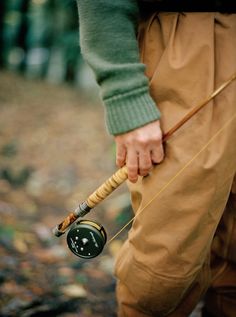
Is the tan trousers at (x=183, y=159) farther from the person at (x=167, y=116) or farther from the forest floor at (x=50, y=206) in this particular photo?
the forest floor at (x=50, y=206)

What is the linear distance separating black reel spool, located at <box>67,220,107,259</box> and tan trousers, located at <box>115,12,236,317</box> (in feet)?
0.50

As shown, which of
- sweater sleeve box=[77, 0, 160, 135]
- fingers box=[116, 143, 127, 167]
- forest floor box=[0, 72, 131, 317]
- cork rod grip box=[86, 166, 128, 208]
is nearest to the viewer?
sweater sleeve box=[77, 0, 160, 135]

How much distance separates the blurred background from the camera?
101 inches

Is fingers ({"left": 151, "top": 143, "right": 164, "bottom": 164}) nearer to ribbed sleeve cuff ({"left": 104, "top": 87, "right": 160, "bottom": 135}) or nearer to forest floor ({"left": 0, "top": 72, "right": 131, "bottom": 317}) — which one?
ribbed sleeve cuff ({"left": 104, "top": 87, "right": 160, "bottom": 135})

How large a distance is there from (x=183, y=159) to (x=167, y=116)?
0.65 feet

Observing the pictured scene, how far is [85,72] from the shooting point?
1277 cm

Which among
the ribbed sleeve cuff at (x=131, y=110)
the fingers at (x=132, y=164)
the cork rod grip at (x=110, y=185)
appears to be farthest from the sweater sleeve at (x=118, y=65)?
the cork rod grip at (x=110, y=185)

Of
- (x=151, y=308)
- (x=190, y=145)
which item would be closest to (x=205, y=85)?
(x=190, y=145)

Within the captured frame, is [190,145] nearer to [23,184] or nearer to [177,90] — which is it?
[177,90]

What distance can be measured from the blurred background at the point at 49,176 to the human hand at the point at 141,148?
1302 mm

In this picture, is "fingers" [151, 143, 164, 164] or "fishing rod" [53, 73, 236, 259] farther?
"fishing rod" [53, 73, 236, 259]

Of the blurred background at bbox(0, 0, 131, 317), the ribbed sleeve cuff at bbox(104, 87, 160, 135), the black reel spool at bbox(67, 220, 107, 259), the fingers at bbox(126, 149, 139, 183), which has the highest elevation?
the ribbed sleeve cuff at bbox(104, 87, 160, 135)

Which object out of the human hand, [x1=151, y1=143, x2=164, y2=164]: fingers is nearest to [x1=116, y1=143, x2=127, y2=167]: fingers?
the human hand

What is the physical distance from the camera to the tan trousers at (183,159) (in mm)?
1494
